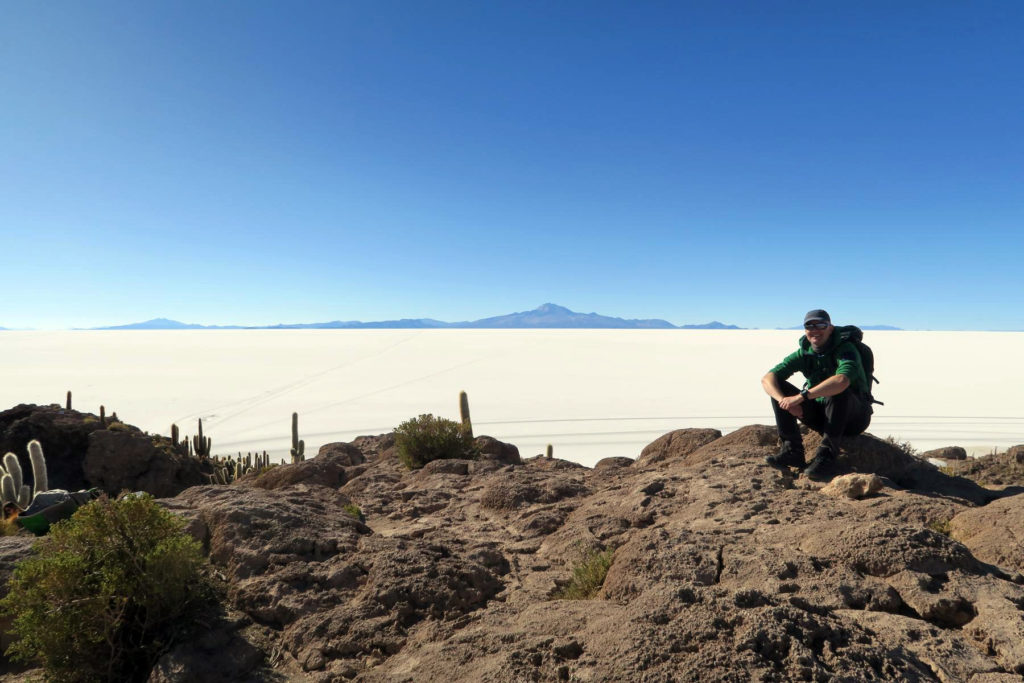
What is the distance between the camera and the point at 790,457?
217 inches

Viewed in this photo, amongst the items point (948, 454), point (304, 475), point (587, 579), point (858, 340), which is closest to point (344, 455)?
point (304, 475)

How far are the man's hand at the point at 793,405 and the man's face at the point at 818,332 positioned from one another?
56 centimetres

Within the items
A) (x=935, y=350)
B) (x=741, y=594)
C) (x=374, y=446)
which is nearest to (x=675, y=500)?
(x=741, y=594)

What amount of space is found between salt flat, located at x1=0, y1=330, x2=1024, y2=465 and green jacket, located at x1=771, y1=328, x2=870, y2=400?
10.8 m

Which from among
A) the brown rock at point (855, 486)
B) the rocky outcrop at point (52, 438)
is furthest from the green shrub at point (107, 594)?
the rocky outcrop at point (52, 438)

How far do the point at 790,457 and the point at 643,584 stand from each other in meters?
2.95

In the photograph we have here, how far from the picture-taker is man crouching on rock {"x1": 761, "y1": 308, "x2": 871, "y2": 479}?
511 cm

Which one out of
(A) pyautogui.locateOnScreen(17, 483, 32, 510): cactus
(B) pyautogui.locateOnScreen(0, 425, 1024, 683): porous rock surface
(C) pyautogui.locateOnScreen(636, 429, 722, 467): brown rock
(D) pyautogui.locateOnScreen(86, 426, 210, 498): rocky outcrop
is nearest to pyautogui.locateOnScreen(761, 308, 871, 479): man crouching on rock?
(B) pyautogui.locateOnScreen(0, 425, 1024, 683): porous rock surface

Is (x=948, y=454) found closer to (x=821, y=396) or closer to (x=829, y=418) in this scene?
(x=829, y=418)

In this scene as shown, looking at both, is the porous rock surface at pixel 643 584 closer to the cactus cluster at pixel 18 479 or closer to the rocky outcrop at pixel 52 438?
the cactus cluster at pixel 18 479

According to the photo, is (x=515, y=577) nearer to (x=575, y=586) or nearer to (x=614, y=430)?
(x=575, y=586)

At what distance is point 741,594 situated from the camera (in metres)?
2.91

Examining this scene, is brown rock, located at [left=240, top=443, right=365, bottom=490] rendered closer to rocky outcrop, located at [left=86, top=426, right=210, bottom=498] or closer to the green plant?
the green plant

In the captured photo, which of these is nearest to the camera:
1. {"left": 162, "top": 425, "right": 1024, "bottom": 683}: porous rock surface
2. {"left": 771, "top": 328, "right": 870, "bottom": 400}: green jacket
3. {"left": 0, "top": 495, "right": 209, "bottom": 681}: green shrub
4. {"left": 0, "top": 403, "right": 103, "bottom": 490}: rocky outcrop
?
{"left": 162, "top": 425, "right": 1024, "bottom": 683}: porous rock surface
